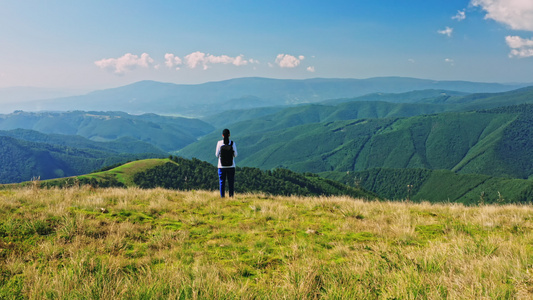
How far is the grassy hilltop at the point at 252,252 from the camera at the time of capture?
12.7 ft

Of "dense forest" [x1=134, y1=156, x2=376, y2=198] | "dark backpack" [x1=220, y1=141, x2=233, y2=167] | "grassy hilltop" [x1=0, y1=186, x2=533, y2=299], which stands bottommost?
"dense forest" [x1=134, y1=156, x2=376, y2=198]

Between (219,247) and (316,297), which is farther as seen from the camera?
(219,247)

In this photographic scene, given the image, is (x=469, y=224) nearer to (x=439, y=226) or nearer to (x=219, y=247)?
(x=439, y=226)

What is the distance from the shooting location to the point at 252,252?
616cm

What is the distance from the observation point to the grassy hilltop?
3.86 metres

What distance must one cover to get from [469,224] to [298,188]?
14644cm

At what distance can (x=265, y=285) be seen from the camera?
175 inches

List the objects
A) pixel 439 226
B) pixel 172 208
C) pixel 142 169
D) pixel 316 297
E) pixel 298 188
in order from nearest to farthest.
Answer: pixel 316 297 → pixel 439 226 → pixel 172 208 → pixel 142 169 → pixel 298 188

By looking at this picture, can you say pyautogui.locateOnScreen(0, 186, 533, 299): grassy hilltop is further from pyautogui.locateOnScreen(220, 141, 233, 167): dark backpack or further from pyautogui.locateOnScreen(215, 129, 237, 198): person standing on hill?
pyautogui.locateOnScreen(220, 141, 233, 167): dark backpack

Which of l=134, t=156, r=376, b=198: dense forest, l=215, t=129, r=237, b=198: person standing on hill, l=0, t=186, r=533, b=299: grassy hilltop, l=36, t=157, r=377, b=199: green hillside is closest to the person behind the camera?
l=0, t=186, r=533, b=299: grassy hilltop

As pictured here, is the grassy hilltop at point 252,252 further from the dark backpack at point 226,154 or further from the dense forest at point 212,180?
the dense forest at point 212,180

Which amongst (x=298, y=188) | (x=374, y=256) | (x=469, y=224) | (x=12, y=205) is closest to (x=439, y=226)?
(x=469, y=224)

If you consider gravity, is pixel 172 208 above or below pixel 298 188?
above

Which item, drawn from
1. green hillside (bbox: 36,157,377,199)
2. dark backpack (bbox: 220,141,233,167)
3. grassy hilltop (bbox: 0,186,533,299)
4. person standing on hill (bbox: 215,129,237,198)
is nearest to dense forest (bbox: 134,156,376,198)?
green hillside (bbox: 36,157,377,199)
